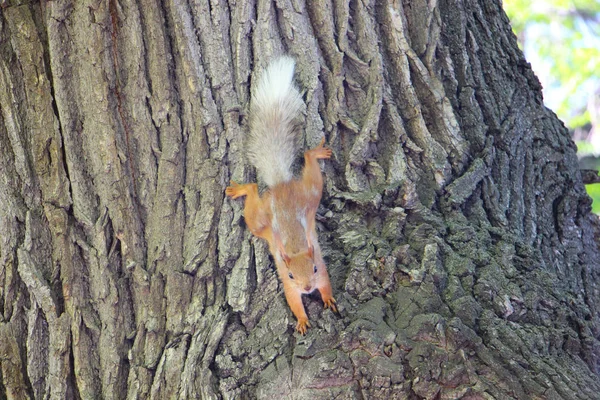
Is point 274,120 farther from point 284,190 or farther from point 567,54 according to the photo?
point 567,54

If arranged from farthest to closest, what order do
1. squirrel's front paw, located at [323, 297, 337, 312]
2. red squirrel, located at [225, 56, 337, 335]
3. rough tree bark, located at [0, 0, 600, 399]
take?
red squirrel, located at [225, 56, 337, 335] → squirrel's front paw, located at [323, 297, 337, 312] → rough tree bark, located at [0, 0, 600, 399]

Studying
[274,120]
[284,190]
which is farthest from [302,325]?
[274,120]

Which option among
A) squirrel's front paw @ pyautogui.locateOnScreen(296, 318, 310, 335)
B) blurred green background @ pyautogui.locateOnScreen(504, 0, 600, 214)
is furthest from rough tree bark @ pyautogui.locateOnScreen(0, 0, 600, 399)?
blurred green background @ pyautogui.locateOnScreen(504, 0, 600, 214)

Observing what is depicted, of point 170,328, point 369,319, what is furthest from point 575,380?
point 170,328

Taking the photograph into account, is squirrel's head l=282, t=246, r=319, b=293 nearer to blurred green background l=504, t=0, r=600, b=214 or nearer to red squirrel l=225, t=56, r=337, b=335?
red squirrel l=225, t=56, r=337, b=335

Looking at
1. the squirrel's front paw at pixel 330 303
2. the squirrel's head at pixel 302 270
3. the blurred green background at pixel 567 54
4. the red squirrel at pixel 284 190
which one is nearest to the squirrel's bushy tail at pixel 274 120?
the red squirrel at pixel 284 190

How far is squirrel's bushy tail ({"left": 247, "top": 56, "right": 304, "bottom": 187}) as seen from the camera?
2.64 meters

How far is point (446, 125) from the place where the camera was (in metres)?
2.90

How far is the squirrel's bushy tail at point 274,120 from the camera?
2645mm

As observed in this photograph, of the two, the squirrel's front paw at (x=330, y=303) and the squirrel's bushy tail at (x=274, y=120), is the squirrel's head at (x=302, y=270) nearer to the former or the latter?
the squirrel's front paw at (x=330, y=303)

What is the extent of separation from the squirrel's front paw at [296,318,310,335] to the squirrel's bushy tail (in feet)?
2.33

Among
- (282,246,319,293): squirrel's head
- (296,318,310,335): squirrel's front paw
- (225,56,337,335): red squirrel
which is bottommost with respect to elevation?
(296,318,310,335): squirrel's front paw

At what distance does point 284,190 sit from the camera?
2.88m

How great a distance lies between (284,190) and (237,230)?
0.41 meters
